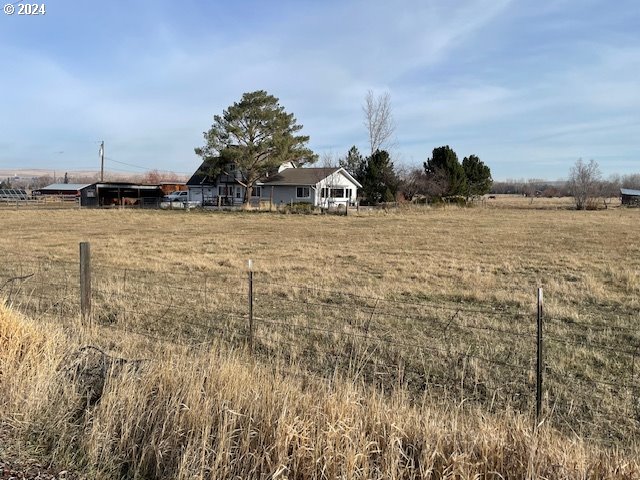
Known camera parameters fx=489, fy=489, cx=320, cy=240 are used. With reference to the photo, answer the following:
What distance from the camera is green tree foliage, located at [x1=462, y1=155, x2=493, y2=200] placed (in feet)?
208

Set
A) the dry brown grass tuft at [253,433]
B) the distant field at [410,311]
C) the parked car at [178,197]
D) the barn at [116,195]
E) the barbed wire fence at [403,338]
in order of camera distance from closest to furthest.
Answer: the dry brown grass tuft at [253,433] → the barbed wire fence at [403,338] → the distant field at [410,311] → the barn at [116,195] → the parked car at [178,197]

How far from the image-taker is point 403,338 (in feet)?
22.1

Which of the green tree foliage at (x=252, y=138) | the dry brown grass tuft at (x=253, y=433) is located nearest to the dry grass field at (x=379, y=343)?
the dry brown grass tuft at (x=253, y=433)

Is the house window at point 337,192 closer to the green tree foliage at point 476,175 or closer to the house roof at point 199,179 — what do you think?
the house roof at point 199,179

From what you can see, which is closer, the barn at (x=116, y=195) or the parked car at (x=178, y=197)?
the barn at (x=116, y=195)

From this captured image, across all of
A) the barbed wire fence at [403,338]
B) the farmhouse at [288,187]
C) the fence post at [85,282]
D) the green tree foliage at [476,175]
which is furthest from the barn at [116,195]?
the fence post at [85,282]

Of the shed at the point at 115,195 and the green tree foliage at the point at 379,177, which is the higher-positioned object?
A: the green tree foliage at the point at 379,177

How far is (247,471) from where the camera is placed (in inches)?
106

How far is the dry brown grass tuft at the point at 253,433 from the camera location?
2.63m

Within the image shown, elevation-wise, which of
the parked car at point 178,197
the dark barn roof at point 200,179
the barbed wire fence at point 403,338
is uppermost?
the dark barn roof at point 200,179

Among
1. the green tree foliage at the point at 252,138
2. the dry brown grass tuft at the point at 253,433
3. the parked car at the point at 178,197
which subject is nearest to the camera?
the dry brown grass tuft at the point at 253,433

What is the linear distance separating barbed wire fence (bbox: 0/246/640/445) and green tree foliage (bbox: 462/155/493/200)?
5734cm

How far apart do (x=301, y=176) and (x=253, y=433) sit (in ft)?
169

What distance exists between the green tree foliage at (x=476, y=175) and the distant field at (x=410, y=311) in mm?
47979
